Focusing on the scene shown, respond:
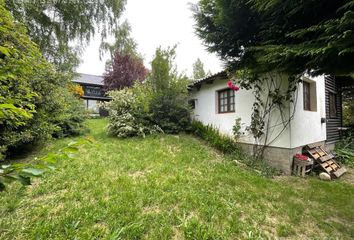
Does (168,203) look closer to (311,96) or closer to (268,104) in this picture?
(268,104)

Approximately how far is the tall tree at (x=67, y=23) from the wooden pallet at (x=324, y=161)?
37.0ft

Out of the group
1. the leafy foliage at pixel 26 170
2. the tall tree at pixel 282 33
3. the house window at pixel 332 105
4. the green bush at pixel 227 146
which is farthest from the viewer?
the house window at pixel 332 105

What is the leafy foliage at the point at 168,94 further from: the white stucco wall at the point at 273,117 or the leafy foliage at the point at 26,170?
the leafy foliage at the point at 26,170

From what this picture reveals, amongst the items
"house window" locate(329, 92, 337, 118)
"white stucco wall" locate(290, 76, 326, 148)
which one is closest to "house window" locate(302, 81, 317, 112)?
"white stucco wall" locate(290, 76, 326, 148)

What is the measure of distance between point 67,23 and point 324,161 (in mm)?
12522

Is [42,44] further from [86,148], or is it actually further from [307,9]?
[307,9]

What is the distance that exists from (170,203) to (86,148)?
12.0ft

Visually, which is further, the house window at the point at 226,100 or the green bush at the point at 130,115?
the green bush at the point at 130,115

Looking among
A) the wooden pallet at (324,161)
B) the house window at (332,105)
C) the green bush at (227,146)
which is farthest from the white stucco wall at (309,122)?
the house window at (332,105)

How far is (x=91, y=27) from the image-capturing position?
1021cm

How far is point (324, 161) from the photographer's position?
5816mm

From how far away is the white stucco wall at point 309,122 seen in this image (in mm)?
5566

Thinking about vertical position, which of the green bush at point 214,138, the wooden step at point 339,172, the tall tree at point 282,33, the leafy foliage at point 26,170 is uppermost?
the tall tree at point 282,33

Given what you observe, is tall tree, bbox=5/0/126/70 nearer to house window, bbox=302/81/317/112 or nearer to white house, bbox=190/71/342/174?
white house, bbox=190/71/342/174
